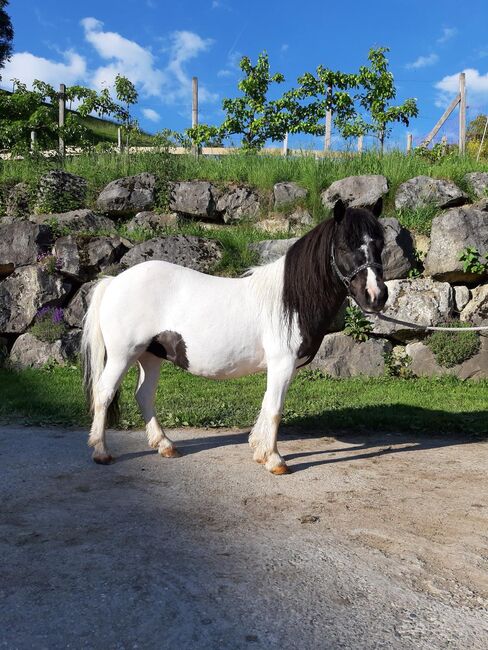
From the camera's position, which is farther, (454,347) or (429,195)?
(429,195)

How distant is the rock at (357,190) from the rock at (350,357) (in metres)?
2.67

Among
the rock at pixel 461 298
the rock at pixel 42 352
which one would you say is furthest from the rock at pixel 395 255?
the rock at pixel 42 352

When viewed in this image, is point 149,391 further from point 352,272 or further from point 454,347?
point 454,347

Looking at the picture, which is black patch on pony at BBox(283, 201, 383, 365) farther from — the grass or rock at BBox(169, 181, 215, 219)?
rock at BBox(169, 181, 215, 219)

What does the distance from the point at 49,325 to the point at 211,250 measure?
2.86m

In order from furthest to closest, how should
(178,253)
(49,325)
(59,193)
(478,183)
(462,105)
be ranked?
(462,105) → (59,193) → (478,183) → (178,253) → (49,325)

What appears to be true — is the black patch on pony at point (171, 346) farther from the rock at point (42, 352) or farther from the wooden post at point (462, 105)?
the wooden post at point (462, 105)

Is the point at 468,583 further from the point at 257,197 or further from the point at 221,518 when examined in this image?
the point at 257,197

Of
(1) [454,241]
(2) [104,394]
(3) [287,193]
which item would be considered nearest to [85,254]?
(3) [287,193]

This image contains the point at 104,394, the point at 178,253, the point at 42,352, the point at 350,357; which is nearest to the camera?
the point at 104,394

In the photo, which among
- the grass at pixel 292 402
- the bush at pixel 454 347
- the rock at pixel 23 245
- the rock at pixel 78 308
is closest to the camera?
the grass at pixel 292 402

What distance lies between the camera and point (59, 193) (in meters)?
10.4

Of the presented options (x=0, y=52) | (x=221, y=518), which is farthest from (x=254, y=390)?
(x=0, y=52)

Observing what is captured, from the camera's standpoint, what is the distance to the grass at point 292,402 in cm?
549
